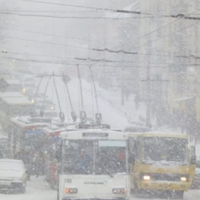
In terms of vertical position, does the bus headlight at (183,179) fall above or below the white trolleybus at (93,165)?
below

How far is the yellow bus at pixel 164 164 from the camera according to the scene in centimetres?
1906

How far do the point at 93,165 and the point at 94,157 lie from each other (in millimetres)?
220

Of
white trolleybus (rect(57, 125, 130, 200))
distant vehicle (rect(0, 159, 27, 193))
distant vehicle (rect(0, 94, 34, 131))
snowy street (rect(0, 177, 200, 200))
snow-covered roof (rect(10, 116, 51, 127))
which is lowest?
snowy street (rect(0, 177, 200, 200))

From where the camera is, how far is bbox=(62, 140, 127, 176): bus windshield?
51.5ft

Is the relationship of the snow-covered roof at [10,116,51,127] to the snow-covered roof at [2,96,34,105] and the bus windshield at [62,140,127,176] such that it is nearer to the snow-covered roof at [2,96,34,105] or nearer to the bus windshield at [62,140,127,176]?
the bus windshield at [62,140,127,176]

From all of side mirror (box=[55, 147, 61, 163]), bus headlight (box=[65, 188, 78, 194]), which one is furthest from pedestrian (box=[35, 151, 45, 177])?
bus headlight (box=[65, 188, 78, 194])

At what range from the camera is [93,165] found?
51.5 feet

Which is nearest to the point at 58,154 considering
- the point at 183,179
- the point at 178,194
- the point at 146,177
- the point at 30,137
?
the point at 146,177

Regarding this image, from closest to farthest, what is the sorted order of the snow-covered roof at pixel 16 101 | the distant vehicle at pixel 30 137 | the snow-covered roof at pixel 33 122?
the distant vehicle at pixel 30 137, the snow-covered roof at pixel 33 122, the snow-covered roof at pixel 16 101

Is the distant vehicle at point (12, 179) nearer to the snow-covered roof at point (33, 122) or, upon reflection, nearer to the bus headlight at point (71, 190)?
the bus headlight at point (71, 190)

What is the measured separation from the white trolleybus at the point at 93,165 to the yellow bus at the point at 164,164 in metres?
2.87

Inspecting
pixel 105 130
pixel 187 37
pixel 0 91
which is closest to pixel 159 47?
pixel 187 37

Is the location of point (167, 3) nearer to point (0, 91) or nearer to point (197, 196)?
point (0, 91)

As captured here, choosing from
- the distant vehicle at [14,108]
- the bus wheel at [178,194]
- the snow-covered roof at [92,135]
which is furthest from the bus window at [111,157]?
the distant vehicle at [14,108]
